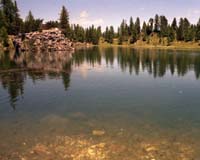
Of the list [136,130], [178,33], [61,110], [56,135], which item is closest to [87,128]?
[56,135]

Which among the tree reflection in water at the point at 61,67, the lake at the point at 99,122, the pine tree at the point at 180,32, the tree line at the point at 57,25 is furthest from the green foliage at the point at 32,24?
the lake at the point at 99,122

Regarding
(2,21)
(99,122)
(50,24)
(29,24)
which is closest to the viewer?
(99,122)

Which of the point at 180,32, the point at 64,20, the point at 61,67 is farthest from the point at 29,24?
the point at 180,32

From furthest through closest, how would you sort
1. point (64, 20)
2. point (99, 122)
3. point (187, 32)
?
1. point (187, 32)
2. point (64, 20)
3. point (99, 122)

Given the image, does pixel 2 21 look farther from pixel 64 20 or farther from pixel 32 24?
pixel 64 20

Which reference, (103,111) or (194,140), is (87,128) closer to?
(103,111)

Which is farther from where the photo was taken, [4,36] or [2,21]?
[2,21]

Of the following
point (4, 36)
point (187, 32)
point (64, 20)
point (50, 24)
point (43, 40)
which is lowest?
point (43, 40)

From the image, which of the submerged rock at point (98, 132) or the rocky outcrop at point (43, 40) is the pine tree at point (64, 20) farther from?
the submerged rock at point (98, 132)

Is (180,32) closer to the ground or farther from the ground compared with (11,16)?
closer to the ground

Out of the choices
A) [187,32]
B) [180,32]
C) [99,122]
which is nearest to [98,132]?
[99,122]

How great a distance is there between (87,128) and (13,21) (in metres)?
135

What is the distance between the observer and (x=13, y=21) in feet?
449

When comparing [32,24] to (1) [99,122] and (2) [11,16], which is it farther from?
(1) [99,122]
